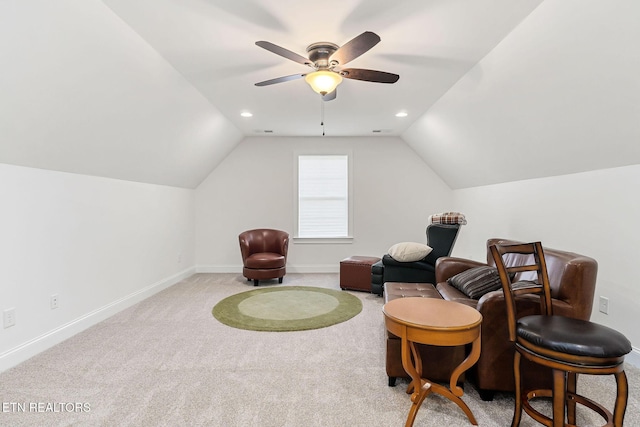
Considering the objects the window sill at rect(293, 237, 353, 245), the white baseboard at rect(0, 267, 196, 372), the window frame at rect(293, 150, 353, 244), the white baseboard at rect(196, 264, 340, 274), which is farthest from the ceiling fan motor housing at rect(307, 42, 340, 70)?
the white baseboard at rect(196, 264, 340, 274)

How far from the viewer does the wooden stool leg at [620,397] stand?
1.52m

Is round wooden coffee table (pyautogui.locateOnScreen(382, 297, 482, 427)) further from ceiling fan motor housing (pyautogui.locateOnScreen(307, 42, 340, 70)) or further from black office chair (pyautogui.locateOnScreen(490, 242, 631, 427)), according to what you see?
ceiling fan motor housing (pyautogui.locateOnScreen(307, 42, 340, 70))

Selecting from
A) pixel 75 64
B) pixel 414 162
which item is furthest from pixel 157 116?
pixel 414 162

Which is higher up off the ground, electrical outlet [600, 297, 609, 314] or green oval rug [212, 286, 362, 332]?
A: electrical outlet [600, 297, 609, 314]

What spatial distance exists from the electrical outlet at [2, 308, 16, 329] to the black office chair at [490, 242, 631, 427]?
3.40 metres

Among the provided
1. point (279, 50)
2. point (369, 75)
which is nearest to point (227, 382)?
point (279, 50)

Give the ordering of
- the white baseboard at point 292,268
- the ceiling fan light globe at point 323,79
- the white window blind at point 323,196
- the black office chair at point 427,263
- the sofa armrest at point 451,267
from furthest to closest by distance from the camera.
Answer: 1. the white window blind at point 323,196
2. the white baseboard at point 292,268
3. the black office chair at point 427,263
4. the sofa armrest at point 451,267
5. the ceiling fan light globe at point 323,79

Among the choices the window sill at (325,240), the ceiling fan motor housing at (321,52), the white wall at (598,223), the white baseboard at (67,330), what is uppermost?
the ceiling fan motor housing at (321,52)

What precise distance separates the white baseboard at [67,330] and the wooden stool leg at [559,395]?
11.5ft

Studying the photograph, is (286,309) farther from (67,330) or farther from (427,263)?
(67,330)

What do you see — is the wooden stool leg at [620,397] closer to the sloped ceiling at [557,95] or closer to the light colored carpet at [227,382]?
the light colored carpet at [227,382]

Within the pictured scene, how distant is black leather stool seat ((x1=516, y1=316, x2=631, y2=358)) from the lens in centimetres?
146

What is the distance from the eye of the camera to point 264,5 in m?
2.18

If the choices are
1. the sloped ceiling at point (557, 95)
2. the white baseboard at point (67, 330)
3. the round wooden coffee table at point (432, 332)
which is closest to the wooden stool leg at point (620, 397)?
the round wooden coffee table at point (432, 332)
